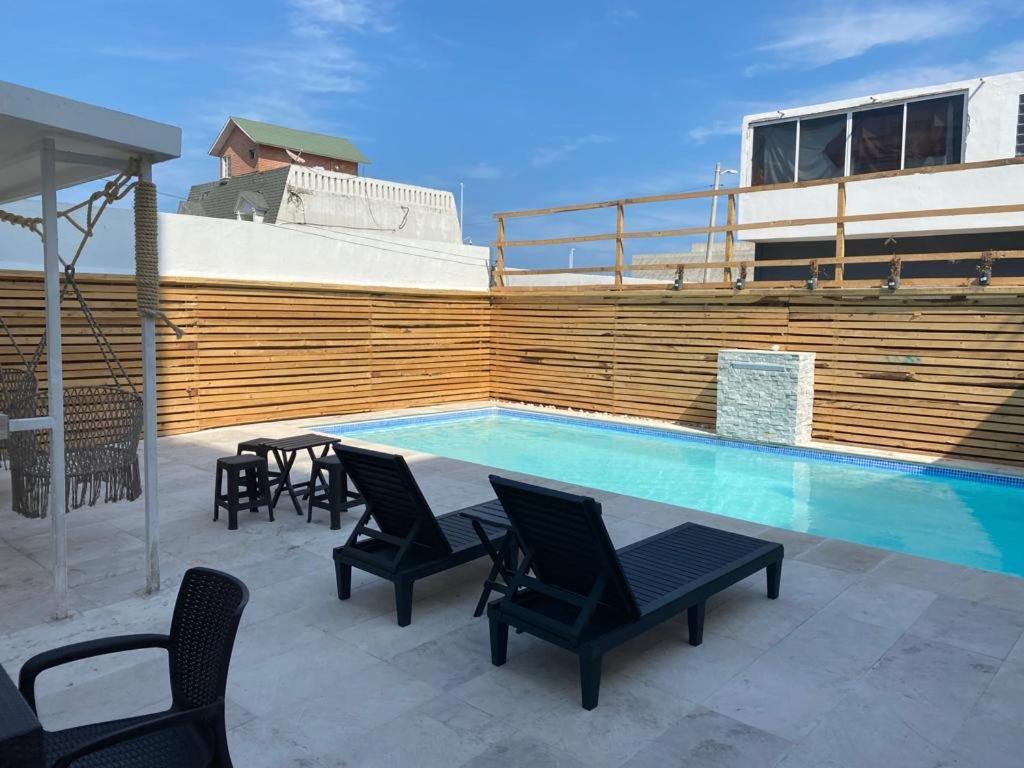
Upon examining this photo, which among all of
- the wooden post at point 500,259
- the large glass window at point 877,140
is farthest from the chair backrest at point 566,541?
the large glass window at point 877,140

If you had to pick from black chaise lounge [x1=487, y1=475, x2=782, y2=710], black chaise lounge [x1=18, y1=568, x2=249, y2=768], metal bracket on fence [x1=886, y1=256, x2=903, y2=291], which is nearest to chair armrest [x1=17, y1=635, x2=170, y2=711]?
black chaise lounge [x1=18, y1=568, x2=249, y2=768]

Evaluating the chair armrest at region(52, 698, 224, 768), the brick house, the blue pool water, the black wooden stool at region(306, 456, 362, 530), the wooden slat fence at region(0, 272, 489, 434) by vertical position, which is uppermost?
the brick house

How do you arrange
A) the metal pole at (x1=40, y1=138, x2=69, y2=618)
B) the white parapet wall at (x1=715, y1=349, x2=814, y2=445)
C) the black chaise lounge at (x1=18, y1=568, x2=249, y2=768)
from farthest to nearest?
1. the white parapet wall at (x1=715, y1=349, x2=814, y2=445)
2. the metal pole at (x1=40, y1=138, x2=69, y2=618)
3. the black chaise lounge at (x1=18, y1=568, x2=249, y2=768)

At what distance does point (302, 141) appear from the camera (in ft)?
99.6

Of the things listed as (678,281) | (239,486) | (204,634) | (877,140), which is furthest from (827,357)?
(204,634)

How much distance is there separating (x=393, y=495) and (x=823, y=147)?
44.8ft

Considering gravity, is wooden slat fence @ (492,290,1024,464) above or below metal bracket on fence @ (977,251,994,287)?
below

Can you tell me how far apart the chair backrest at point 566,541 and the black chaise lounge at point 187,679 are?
1.36 m

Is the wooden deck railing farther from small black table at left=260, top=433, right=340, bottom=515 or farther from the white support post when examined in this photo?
the white support post

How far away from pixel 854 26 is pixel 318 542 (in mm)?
14944

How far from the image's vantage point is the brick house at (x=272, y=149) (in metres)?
28.9

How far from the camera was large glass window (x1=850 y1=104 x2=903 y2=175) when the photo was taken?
45.3ft

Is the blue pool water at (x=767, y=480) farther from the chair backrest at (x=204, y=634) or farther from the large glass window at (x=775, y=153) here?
the large glass window at (x=775, y=153)

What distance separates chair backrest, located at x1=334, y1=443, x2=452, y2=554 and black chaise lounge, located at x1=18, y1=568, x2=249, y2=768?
160 cm
